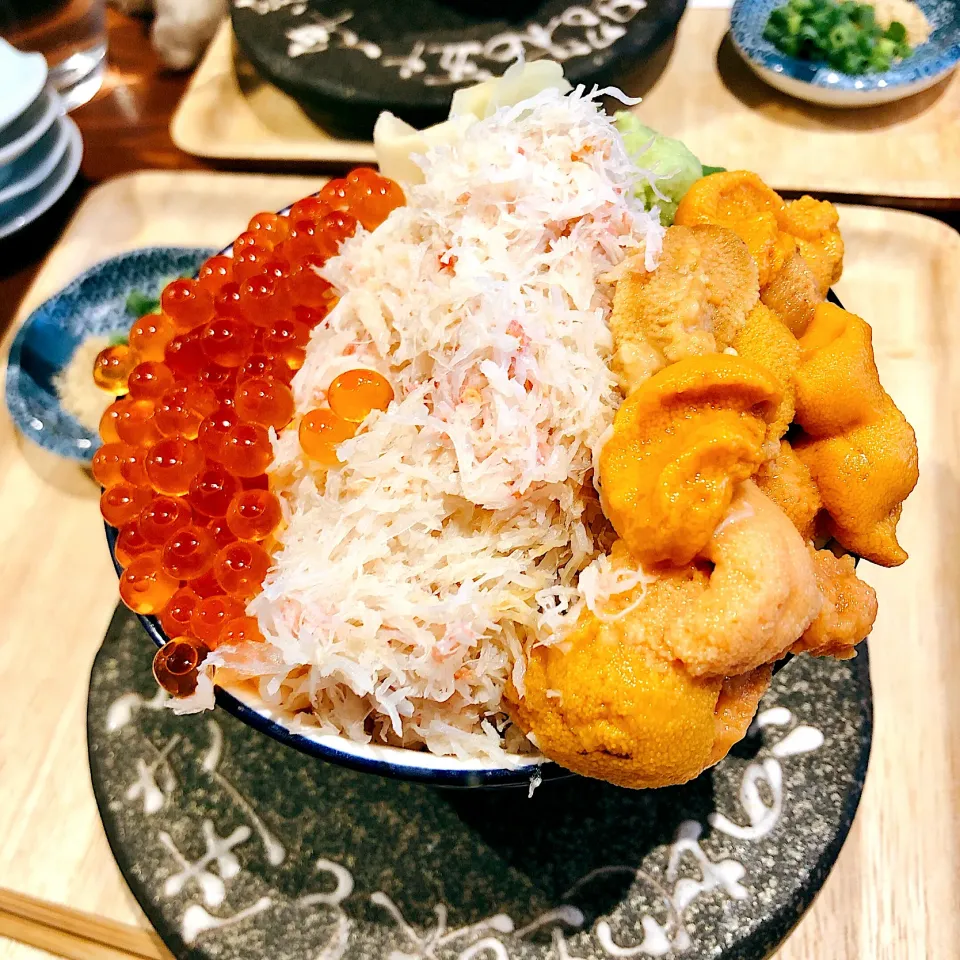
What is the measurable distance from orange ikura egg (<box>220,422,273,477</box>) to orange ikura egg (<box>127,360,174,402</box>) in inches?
7.5

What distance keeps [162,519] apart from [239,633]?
0.19m

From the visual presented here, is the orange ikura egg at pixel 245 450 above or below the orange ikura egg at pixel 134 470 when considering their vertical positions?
above

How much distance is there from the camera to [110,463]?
3.70 ft

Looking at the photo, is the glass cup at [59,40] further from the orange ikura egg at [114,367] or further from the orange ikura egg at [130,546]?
the orange ikura egg at [130,546]

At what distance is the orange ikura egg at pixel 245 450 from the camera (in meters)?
1.04

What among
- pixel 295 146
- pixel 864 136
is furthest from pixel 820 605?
pixel 295 146

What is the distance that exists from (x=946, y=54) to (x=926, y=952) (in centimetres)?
212

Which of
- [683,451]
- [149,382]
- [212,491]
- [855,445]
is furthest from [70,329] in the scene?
[855,445]

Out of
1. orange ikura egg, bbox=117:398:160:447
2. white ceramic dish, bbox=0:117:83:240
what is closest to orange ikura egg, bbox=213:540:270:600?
orange ikura egg, bbox=117:398:160:447

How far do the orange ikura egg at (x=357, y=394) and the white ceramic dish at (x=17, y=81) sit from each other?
1628 mm

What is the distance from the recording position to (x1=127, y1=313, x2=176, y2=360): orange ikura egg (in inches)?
49.1

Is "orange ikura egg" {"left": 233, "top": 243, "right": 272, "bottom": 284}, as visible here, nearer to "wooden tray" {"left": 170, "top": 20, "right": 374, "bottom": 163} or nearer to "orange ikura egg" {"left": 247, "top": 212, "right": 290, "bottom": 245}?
"orange ikura egg" {"left": 247, "top": 212, "right": 290, "bottom": 245}

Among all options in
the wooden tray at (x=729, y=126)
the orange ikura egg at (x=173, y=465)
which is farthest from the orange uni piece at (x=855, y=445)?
the wooden tray at (x=729, y=126)

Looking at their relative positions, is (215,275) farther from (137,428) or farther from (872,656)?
(872,656)
